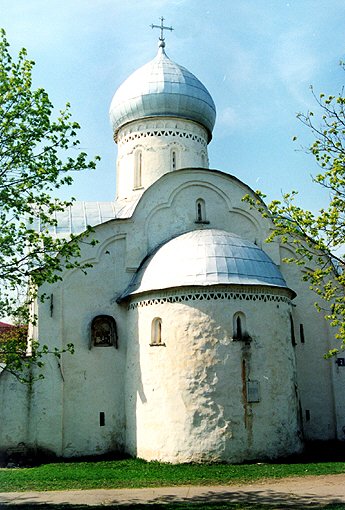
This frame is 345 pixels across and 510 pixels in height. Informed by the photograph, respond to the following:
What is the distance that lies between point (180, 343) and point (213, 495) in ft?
11.6

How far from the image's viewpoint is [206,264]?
455 inches

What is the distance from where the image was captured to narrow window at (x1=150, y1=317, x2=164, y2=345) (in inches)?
460

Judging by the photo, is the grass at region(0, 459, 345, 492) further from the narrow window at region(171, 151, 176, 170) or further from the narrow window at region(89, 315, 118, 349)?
the narrow window at region(171, 151, 176, 170)

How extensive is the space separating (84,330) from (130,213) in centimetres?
315

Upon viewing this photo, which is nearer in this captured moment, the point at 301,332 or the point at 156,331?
the point at 156,331

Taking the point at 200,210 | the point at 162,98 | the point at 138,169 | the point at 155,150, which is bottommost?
the point at 200,210

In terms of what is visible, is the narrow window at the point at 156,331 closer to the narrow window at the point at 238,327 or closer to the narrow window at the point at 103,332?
the narrow window at the point at 103,332

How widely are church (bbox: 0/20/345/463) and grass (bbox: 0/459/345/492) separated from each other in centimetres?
55

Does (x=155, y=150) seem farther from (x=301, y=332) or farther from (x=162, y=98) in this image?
(x=301, y=332)

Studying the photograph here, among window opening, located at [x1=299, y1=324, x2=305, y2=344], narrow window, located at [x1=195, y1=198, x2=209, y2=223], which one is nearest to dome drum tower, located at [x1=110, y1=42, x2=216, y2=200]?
narrow window, located at [x1=195, y1=198, x2=209, y2=223]

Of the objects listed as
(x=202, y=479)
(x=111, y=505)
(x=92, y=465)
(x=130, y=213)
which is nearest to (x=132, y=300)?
(x=130, y=213)

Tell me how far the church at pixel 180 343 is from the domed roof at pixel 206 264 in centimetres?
3

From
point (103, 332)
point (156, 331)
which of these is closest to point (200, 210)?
point (156, 331)

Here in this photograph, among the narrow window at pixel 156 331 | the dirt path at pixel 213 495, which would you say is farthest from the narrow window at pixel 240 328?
the dirt path at pixel 213 495
